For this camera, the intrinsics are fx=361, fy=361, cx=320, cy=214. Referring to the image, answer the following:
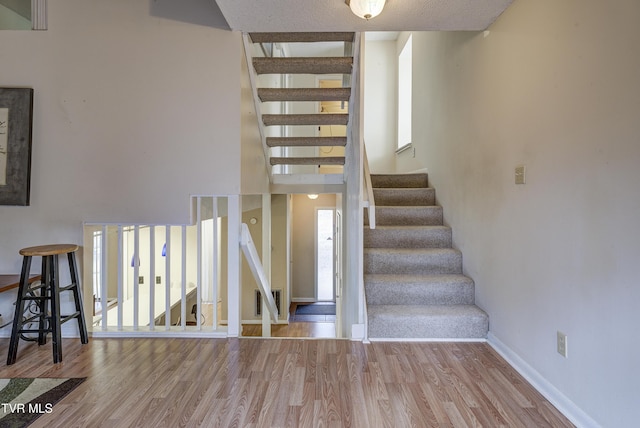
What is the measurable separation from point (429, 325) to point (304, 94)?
2.09 meters

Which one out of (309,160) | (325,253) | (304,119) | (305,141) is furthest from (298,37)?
(325,253)

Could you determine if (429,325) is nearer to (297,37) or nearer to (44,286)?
(297,37)

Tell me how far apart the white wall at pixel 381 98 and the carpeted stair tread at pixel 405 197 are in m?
2.18

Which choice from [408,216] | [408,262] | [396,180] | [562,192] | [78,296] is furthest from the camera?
[396,180]

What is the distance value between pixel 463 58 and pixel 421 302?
6.76ft

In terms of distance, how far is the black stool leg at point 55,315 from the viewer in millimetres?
2297

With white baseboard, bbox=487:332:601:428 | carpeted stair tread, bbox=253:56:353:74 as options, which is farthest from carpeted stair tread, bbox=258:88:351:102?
white baseboard, bbox=487:332:601:428

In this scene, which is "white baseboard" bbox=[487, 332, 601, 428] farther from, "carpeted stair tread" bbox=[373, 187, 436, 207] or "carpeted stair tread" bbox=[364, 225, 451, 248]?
"carpeted stair tread" bbox=[373, 187, 436, 207]

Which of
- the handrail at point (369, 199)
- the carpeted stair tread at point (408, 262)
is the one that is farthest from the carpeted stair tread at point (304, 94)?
the carpeted stair tread at point (408, 262)

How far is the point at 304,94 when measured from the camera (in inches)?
120

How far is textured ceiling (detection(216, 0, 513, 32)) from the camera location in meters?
2.17

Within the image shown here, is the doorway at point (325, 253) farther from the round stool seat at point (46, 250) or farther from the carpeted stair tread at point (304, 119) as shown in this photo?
the round stool seat at point (46, 250)

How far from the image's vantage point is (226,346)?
101 inches

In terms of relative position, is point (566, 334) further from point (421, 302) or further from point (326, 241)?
point (326, 241)
